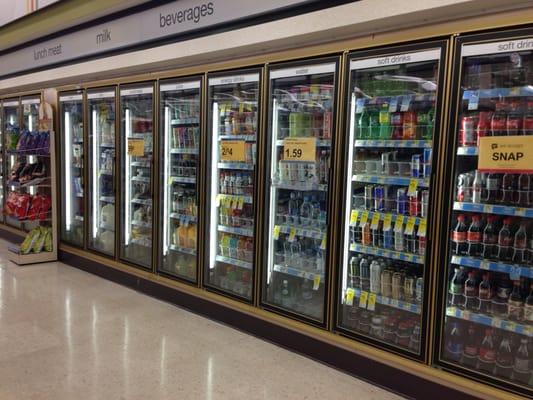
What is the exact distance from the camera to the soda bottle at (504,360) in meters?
2.61

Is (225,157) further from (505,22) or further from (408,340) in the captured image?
(505,22)

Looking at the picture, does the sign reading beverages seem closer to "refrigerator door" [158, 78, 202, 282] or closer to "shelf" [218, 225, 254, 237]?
"shelf" [218, 225, 254, 237]

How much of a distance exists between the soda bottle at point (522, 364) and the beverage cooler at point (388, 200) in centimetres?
50

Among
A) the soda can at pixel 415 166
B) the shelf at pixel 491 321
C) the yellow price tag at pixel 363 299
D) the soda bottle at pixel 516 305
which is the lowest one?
the yellow price tag at pixel 363 299

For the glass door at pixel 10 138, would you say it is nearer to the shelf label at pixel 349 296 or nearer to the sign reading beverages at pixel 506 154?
the shelf label at pixel 349 296

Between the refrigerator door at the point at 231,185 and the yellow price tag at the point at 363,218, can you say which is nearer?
the yellow price tag at the point at 363,218

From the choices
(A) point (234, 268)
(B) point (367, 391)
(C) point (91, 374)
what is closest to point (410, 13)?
(B) point (367, 391)

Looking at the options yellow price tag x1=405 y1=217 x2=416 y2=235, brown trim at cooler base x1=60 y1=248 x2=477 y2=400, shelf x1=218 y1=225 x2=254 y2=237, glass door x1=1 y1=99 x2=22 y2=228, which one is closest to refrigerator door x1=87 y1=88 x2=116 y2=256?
brown trim at cooler base x1=60 y1=248 x2=477 y2=400

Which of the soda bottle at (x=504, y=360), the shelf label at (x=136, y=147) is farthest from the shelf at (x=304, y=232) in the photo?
the shelf label at (x=136, y=147)

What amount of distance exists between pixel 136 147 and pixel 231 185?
53.7 inches

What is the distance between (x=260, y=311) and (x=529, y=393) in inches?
76.6

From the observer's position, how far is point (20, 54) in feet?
23.8

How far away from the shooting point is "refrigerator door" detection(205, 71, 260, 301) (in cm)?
401

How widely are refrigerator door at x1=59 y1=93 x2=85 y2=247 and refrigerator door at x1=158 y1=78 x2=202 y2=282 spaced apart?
6.06 feet
